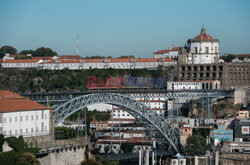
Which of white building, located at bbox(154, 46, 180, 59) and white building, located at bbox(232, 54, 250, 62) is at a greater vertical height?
white building, located at bbox(154, 46, 180, 59)

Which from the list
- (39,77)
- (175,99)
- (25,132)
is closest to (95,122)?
(175,99)

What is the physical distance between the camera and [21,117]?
53.9 meters

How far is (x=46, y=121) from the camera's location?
57562 millimetres

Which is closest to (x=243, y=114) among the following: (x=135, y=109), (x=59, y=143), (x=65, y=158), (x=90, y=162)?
(x=135, y=109)

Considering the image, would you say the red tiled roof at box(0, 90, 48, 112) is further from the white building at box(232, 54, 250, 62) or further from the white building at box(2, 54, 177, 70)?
the white building at box(232, 54, 250, 62)

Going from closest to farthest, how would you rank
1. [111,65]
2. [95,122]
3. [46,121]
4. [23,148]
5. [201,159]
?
[23,148], [46,121], [201,159], [95,122], [111,65]

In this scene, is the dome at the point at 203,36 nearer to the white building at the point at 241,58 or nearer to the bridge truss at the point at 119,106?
the white building at the point at 241,58

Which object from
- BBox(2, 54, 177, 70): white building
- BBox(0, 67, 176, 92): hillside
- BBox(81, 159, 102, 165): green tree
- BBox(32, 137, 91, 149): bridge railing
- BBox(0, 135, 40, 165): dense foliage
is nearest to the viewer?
BBox(0, 135, 40, 165): dense foliage

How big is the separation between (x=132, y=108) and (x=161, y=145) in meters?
7.16

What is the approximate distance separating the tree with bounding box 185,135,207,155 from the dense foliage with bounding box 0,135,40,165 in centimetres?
2699

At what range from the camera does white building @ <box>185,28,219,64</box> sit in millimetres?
110562

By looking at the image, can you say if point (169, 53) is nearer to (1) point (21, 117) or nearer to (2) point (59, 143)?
(2) point (59, 143)

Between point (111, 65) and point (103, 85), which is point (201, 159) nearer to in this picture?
point (103, 85)

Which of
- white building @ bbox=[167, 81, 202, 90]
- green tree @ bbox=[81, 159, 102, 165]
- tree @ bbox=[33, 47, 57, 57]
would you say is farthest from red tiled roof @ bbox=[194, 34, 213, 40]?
green tree @ bbox=[81, 159, 102, 165]
